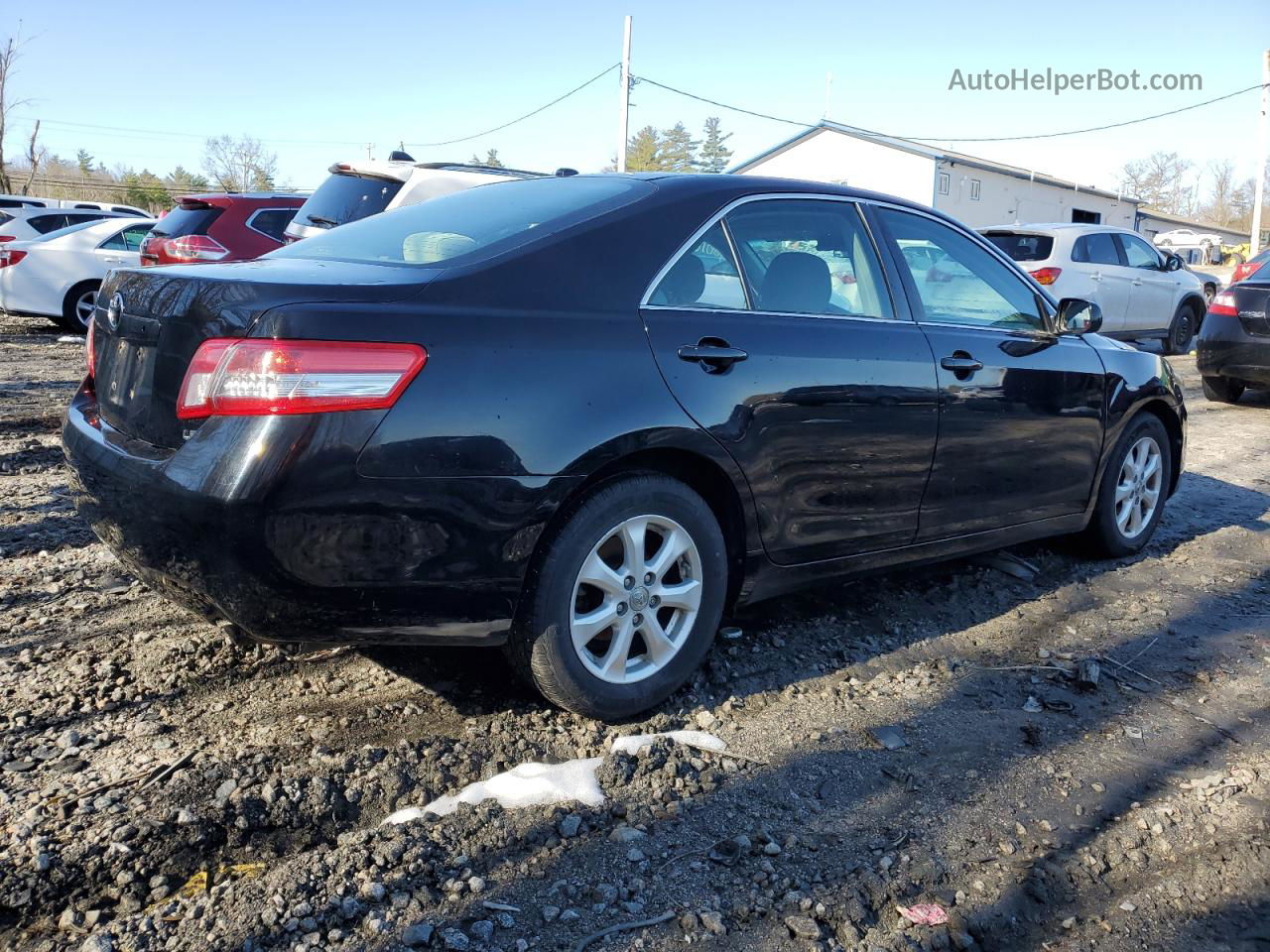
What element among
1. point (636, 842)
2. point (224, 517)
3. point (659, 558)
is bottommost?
point (636, 842)

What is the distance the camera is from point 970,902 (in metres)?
2.43

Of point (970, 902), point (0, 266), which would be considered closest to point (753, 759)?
point (970, 902)

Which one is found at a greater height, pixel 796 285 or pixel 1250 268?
pixel 1250 268

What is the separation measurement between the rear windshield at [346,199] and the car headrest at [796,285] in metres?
5.72

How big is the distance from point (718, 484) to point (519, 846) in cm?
129

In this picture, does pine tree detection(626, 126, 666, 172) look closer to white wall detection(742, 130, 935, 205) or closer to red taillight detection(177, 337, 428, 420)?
white wall detection(742, 130, 935, 205)

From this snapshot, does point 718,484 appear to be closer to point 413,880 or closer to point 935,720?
point 935,720

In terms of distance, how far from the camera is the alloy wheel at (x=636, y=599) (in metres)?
3.05

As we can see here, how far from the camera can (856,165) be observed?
4094 centimetres

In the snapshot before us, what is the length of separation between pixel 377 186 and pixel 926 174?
109 ft

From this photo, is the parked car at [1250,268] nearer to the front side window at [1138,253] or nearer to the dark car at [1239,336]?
the dark car at [1239,336]

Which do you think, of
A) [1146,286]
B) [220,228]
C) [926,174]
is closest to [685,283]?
[220,228]

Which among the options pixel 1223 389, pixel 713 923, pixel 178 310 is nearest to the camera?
pixel 713 923

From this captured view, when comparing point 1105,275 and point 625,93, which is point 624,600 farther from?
point 625,93
